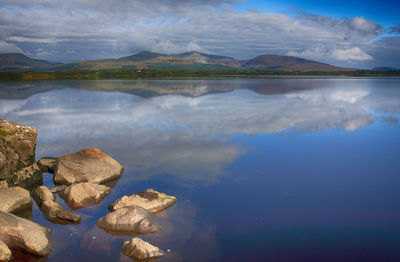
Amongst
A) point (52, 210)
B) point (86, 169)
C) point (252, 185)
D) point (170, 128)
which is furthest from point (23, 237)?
point (170, 128)

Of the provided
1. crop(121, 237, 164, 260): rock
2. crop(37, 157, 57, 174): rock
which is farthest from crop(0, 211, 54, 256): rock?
crop(37, 157, 57, 174): rock

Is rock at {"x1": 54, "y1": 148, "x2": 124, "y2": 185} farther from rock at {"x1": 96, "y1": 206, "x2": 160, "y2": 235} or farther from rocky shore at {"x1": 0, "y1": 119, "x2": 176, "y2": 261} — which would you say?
rock at {"x1": 96, "y1": 206, "x2": 160, "y2": 235}

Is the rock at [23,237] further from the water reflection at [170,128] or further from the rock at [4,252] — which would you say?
the water reflection at [170,128]

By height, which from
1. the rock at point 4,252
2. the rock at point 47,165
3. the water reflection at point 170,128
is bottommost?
the rock at point 4,252

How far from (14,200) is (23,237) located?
225 cm

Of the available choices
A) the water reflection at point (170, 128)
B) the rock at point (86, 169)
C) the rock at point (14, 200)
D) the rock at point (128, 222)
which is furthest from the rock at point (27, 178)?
the rock at point (128, 222)

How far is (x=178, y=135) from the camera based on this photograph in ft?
53.3

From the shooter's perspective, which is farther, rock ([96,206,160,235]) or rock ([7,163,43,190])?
rock ([7,163,43,190])

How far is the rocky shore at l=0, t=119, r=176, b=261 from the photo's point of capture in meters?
6.44

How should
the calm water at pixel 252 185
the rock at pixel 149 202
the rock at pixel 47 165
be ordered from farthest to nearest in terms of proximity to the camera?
the rock at pixel 47 165, the rock at pixel 149 202, the calm water at pixel 252 185

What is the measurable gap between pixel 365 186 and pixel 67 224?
831cm

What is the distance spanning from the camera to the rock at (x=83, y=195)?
27.9ft

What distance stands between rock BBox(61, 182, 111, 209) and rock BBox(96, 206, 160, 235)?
134cm

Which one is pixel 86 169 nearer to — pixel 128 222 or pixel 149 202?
pixel 149 202
